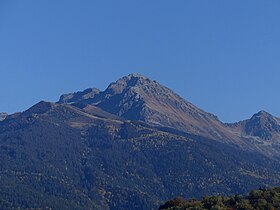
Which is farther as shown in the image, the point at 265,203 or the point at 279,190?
the point at 279,190

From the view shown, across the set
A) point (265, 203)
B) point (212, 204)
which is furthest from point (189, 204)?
point (265, 203)

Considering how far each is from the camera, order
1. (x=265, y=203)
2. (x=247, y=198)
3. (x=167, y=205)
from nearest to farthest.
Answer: (x=265, y=203)
(x=247, y=198)
(x=167, y=205)

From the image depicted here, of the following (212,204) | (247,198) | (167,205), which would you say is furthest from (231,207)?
(167,205)

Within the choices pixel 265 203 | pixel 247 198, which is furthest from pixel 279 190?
pixel 265 203

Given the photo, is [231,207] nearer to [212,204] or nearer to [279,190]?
[212,204]

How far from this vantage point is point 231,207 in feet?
481

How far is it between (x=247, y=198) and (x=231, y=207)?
1541cm

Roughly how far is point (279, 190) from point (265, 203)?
18.3 meters

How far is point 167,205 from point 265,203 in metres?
34.5

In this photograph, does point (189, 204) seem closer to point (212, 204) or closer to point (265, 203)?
point (212, 204)

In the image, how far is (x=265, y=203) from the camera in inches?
5748

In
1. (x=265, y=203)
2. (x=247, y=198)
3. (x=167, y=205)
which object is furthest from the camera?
(x=167, y=205)

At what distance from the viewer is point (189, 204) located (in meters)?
154

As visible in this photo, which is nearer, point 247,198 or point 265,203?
point 265,203
